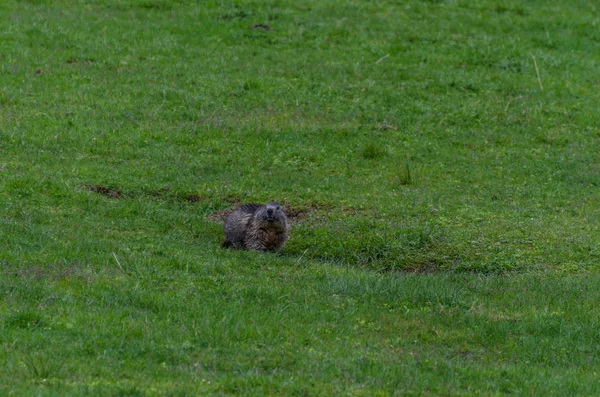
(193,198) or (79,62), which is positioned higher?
(79,62)

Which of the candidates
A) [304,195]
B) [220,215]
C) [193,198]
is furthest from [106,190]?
[304,195]

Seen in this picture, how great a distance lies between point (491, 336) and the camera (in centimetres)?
1094

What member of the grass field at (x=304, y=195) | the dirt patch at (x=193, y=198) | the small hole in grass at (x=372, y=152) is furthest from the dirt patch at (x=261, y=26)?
the dirt patch at (x=193, y=198)

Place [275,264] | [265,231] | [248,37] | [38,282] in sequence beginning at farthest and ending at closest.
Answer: [248,37], [265,231], [275,264], [38,282]

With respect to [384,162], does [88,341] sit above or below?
above

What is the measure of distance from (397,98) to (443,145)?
2.27 meters

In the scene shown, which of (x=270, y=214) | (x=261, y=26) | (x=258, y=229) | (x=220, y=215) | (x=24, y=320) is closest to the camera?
(x=24, y=320)

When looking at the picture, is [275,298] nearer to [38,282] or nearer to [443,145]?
[38,282]

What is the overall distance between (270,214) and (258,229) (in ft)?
1.08

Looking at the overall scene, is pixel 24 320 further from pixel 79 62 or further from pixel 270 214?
pixel 79 62

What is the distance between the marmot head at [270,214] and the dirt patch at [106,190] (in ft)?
9.70

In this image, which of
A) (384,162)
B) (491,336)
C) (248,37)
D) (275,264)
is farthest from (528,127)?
(491,336)

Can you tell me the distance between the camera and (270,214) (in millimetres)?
14453

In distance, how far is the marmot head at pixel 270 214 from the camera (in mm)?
14469
